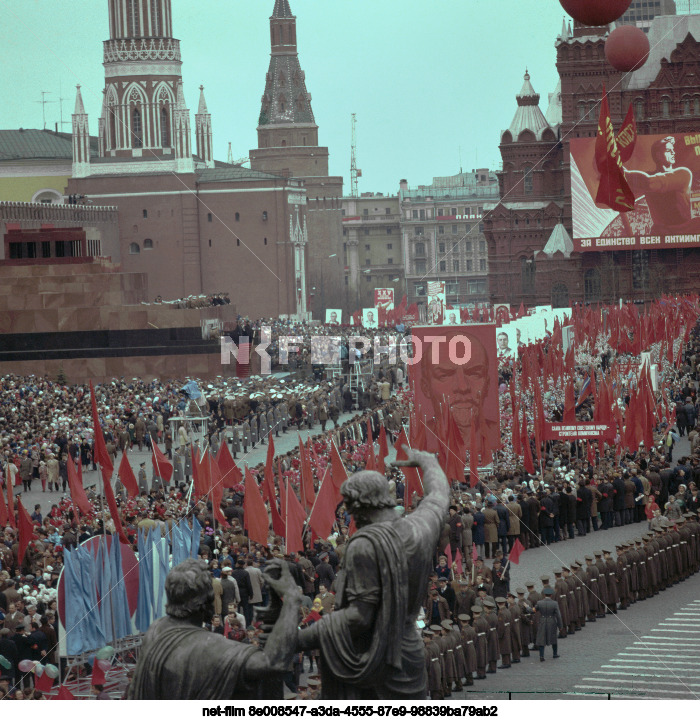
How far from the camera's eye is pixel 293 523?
1609 centimetres

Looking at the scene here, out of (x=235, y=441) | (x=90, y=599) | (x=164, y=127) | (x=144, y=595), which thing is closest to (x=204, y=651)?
(x=90, y=599)

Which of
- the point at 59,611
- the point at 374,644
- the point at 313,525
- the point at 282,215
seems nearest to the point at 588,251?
the point at 282,215

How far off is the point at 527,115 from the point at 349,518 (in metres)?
56.2

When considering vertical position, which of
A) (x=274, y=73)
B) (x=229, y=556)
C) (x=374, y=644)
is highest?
(x=274, y=73)

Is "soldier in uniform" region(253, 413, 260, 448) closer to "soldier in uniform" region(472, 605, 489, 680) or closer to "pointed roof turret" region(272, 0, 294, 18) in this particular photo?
"soldier in uniform" region(472, 605, 489, 680)

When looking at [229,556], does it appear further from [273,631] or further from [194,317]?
[194,317]

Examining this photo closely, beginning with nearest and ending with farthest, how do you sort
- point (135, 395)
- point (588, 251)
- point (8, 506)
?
point (8, 506) → point (135, 395) → point (588, 251)

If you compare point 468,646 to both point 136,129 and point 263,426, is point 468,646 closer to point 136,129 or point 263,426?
point 263,426

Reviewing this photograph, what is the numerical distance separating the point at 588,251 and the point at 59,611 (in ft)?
172

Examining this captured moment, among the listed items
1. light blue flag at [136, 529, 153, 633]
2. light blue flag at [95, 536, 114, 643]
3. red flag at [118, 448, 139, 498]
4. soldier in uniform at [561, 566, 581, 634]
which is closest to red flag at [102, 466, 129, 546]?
light blue flag at [136, 529, 153, 633]

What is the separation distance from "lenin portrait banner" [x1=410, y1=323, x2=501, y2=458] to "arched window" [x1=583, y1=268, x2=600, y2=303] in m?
45.4

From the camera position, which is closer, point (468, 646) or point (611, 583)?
point (468, 646)

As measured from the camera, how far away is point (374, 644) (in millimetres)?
4258

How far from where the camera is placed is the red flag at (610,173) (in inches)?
768
